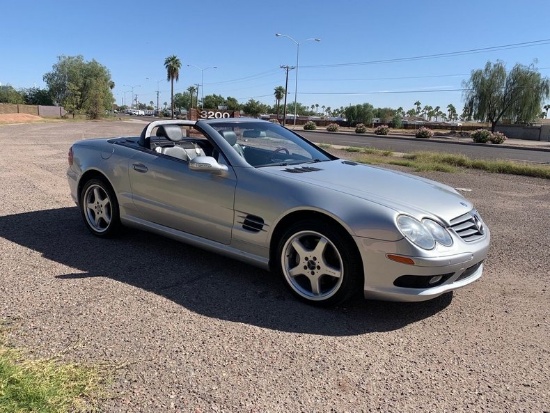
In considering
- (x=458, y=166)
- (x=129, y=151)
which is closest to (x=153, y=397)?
(x=129, y=151)

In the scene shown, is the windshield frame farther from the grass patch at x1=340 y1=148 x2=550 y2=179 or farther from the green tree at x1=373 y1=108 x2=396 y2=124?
the green tree at x1=373 y1=108 x2=396 y2=124

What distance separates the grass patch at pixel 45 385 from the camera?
2.31 m

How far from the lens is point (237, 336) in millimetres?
3248

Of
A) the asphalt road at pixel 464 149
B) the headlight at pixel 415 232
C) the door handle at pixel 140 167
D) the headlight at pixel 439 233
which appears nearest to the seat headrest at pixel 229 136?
the door handle at pixel 140 167

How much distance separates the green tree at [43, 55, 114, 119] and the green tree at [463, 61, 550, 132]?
205 feet

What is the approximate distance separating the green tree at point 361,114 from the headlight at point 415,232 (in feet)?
398

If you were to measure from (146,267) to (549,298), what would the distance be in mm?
3672

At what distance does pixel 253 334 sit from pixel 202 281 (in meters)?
1.07

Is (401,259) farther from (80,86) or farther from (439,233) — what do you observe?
(80,86)

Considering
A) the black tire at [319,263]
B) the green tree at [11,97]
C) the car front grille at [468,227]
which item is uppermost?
the green tree at [11,97]

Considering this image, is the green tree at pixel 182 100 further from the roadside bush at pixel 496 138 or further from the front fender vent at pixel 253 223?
the front fender vent at pixel 253 223

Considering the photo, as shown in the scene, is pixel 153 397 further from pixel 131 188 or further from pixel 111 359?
pixel 131 188

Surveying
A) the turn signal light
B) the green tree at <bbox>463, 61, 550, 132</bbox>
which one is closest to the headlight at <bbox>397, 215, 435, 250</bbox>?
the turn signal light

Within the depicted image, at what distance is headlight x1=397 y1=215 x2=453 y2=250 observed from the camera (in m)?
3.38
